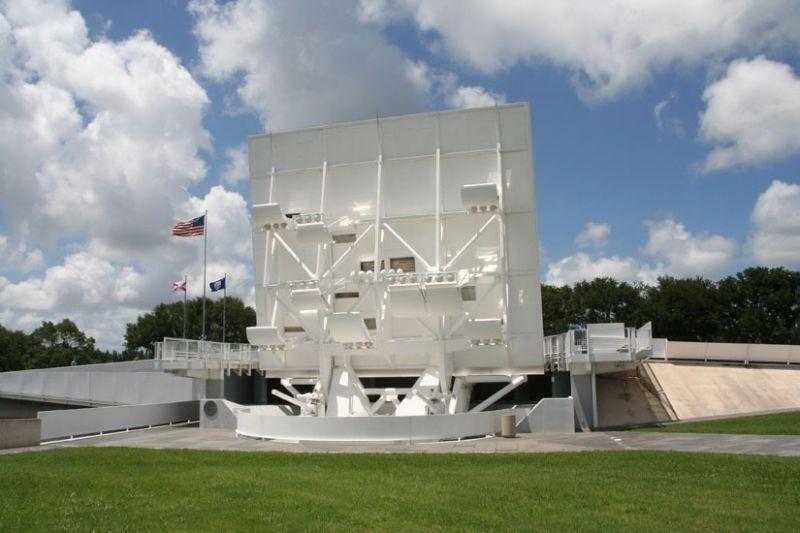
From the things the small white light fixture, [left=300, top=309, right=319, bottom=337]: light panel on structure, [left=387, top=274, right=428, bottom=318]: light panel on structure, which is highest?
[left=387, top=274, right=428, bottom=318]: light panel on structure

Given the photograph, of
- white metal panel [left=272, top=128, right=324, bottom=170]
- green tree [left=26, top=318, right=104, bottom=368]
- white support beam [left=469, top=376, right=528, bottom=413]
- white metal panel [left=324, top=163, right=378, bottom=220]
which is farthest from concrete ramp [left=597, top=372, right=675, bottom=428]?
green tree [left=26, top=318, right=104, bottom=368]

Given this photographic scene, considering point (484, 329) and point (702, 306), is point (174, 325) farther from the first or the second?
point (484, 329)

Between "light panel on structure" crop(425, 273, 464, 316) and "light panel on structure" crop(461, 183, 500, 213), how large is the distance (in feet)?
11.0

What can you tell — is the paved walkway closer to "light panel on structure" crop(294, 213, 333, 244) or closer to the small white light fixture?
the small white light fixture

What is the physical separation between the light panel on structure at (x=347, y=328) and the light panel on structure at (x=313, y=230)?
352 centimetres

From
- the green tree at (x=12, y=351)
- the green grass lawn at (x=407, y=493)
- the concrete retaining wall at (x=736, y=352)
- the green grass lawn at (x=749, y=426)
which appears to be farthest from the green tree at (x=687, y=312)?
the green tree at (x=12, y=351)

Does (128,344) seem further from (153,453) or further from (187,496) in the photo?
(187,496)

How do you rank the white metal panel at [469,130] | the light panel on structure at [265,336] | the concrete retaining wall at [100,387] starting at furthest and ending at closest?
the concrete retaining wall at [100,387] → the white metal panel at [469,130] → the light panel on structure at [265,336]

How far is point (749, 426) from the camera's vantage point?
24.1 meters

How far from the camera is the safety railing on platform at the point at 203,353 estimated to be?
3041 centimetres

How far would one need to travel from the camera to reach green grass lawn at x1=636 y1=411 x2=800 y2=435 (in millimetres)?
22375

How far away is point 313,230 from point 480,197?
22.2 feet

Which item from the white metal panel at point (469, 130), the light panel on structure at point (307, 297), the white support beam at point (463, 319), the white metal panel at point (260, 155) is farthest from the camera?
the white metal panel at point (260, 155)

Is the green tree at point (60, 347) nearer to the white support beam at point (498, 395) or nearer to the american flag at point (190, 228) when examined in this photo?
the american flag at point (190, 228)
